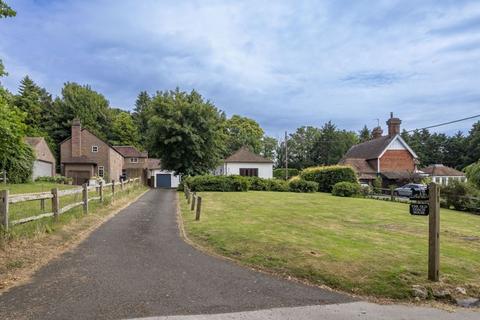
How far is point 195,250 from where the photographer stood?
9102 millimetres

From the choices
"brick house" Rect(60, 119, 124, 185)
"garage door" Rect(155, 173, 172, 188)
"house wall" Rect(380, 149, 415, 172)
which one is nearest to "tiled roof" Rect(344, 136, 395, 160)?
Result: "house wall" Rect(380, 149, 415, 172)

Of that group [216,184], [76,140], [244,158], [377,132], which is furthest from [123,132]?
[216,184]

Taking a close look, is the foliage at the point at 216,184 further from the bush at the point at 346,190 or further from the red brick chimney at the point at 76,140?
the red brick chimney at the point at 76,140

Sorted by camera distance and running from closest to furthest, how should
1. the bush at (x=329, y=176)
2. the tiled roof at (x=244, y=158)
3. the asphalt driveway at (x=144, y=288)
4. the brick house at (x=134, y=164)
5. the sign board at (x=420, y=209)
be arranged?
the asphalt driveway at (x=144, y=288) < the sign board at (x=420, y=209) < the bush at (x=329, y=176) < the tiled roof at (x=244, y=158) < the brick house at (x=134, y=164)

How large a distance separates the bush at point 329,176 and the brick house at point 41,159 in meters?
29.3

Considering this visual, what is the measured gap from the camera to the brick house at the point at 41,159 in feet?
146

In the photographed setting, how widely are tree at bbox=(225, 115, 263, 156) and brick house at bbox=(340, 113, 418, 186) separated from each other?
27.1 metres

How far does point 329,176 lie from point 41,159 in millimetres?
32767

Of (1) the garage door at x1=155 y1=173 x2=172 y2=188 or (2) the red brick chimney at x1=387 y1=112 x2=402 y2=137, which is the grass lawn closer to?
(2) the red brick chimney at x1=387 y1=112 x2=402 y2=137

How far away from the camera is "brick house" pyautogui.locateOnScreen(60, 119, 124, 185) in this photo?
50.2m

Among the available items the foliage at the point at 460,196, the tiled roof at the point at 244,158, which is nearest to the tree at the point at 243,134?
the tiled roof at the point at 244,158

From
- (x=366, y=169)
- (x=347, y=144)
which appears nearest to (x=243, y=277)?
(x=366, y=169)

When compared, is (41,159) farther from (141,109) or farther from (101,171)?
(141,109)

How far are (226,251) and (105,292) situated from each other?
3.42 m
